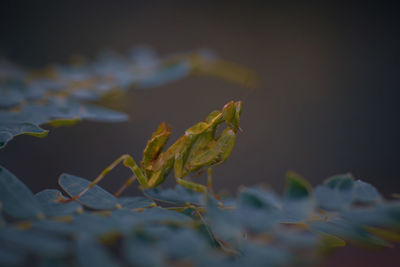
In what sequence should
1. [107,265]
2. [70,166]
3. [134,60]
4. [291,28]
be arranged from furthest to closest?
1. [291,28]
2. [70,166]
3. [134,60]
4. [107,265]

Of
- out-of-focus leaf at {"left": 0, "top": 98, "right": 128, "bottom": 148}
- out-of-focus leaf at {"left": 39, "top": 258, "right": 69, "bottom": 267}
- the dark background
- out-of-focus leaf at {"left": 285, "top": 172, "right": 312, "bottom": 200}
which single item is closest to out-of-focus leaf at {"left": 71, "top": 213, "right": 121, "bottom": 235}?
out-of-focus leaf at {"left": 39, "top": 258, "right": 69, "bottom": 267}

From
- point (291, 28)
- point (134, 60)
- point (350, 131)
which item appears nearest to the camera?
point (134, 60)

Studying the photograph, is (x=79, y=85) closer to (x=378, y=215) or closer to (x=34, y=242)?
(x=34, y=242)

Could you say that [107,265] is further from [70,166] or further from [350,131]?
[350,131]

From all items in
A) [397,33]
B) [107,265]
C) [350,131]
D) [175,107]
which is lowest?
[107,265]

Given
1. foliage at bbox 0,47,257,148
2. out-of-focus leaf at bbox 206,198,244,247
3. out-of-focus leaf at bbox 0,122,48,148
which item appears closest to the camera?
out-of-focus leaf at bbox 206,198,244,247

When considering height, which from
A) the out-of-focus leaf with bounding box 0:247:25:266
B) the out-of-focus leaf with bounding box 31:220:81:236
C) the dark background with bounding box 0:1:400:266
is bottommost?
the out-of-focus leaf with bounding box 0:247:25:266

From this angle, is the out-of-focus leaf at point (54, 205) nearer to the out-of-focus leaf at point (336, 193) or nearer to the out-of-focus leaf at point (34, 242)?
the out-of-focus leaf at point (34, 242)

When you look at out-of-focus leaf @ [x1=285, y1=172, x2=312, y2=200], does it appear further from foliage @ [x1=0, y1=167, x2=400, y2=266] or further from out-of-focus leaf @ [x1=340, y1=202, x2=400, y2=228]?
out-of-focus leaf @ [x1=340, y1=202, x2=400, y2=228]

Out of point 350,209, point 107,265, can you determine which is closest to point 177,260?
point 107,265
